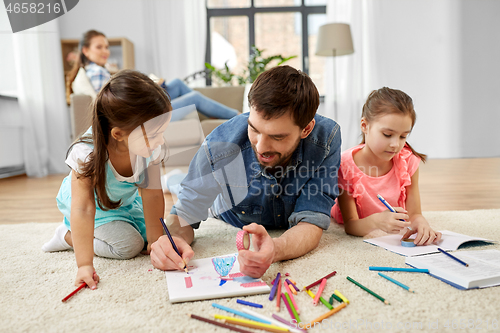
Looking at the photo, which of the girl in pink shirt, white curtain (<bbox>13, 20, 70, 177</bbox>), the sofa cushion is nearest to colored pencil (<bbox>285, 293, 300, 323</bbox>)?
the girl in pink shirt

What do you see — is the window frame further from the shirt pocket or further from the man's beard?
the man's beard

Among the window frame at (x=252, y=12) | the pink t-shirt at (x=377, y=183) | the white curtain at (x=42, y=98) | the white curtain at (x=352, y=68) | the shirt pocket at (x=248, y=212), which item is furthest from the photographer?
the window frame at (x=252, y=12)

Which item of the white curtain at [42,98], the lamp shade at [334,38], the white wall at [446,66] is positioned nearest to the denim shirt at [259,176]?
the lamp shade at [334,38]

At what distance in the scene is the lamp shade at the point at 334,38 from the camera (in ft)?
11.2

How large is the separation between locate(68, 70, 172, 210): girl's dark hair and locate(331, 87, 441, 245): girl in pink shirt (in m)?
0.69

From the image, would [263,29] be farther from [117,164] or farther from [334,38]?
[117,164]

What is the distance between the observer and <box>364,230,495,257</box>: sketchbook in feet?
3.21

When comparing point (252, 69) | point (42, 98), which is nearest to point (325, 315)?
point (252, 69)

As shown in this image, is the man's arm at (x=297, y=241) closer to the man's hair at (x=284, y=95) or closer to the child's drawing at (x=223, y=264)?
the child's drawing at (x=223, y=264)

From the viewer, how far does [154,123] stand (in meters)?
0.88

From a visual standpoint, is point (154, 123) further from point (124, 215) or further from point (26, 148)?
point (26, 148)

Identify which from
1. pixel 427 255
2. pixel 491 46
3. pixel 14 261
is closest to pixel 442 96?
pixel 491 46

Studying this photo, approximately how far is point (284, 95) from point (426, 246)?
591 mm

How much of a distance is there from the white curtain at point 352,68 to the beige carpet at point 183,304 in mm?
3076
